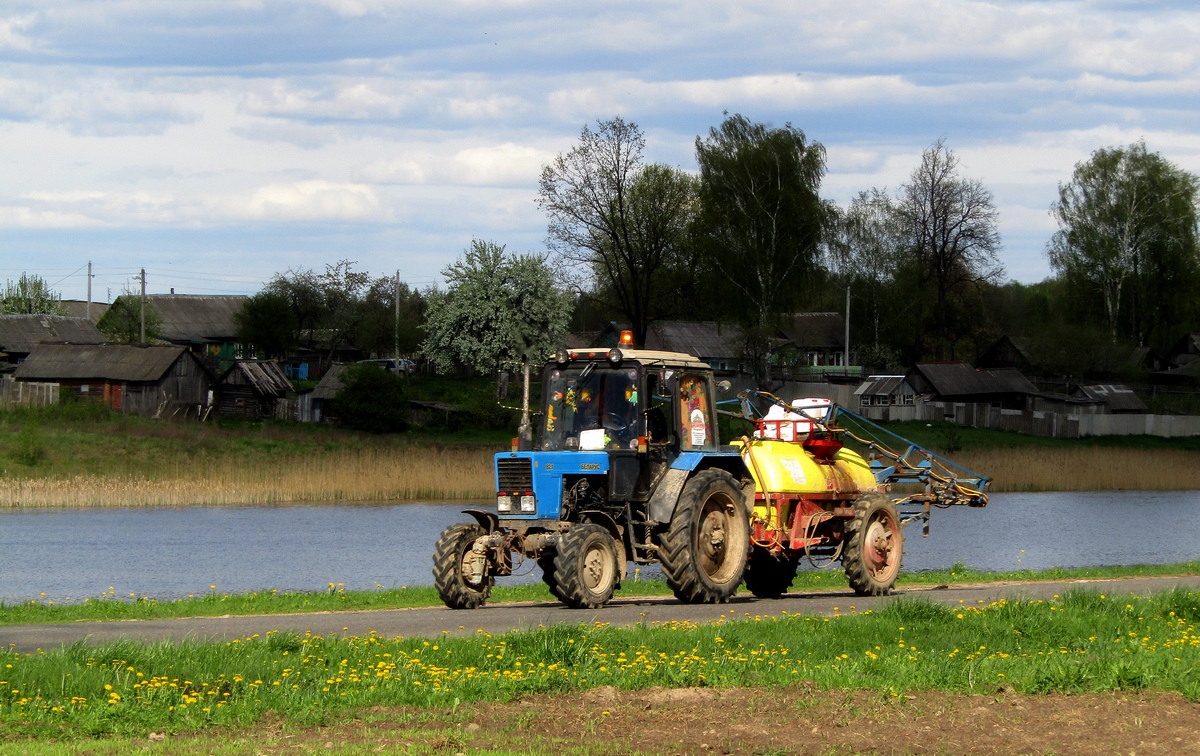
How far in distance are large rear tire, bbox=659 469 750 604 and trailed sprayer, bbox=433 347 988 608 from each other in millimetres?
17

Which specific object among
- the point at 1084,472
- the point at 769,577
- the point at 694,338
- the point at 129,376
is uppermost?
the point at 694,338

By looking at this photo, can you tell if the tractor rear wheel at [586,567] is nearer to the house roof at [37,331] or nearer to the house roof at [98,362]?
the house roof at [98,362]

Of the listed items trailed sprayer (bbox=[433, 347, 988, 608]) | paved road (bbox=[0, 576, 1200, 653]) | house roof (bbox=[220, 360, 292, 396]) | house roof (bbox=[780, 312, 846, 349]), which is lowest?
paved road (bbox=[0, 576, 1200, 653])

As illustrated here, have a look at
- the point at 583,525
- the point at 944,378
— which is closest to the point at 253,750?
the point at 583,525

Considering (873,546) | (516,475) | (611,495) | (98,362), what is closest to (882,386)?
(98,362)

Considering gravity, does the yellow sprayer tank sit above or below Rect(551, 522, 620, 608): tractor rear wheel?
above

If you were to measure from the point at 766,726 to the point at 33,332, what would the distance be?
84356mm

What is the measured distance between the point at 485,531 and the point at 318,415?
54.9m

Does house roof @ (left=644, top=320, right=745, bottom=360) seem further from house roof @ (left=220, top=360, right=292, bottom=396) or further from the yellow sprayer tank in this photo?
the yellow sprayer tank

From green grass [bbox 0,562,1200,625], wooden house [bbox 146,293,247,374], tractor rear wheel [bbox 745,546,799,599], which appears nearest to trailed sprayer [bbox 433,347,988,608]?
tractor rear wheel [bbox 745,546,799,599]

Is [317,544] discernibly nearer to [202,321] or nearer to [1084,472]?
[1084,472]

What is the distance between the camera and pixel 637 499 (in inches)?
629

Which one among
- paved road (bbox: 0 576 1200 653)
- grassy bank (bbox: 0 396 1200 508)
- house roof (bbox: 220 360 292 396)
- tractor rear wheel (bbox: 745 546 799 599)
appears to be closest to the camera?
paved road (bbox: 0 576 1200 653)

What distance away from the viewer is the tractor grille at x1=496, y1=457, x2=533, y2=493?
631 inches
